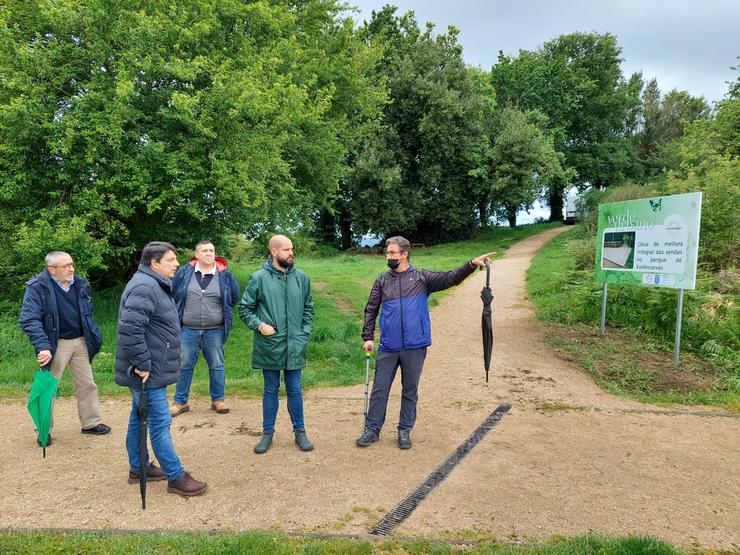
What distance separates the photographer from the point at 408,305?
17.1ft

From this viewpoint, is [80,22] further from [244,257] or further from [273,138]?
[244,257]

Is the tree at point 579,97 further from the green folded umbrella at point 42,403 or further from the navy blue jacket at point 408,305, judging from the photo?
the green folded umbrella at point 42,403

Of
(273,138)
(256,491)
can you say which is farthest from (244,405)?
(273,138)

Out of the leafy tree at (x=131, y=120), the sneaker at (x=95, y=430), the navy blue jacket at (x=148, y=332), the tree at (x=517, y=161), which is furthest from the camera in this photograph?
the tree at (x=517, y=161)

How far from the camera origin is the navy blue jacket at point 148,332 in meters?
3.97

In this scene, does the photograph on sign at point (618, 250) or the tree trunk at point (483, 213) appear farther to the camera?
the tree trunk at point (483, 213)

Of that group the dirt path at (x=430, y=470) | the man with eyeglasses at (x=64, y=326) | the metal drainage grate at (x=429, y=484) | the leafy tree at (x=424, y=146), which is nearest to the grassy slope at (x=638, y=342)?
the dirt path at (x=430, y=470)

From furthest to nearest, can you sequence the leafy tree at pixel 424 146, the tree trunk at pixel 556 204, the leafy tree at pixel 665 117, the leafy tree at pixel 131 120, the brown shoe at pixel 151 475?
the leafy tree at pixel 665 117 → the tree trunk at pixel 556 204 → the leafy tree at pixel 424 146 → the leafy tree at pixel 131 120 → the brown shoe at pixel 151 475

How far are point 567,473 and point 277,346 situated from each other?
9.12 feet

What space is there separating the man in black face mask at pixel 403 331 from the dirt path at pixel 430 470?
309 mm

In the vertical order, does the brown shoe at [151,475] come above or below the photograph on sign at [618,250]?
below

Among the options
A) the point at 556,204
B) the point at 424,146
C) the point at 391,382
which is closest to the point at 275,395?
the point at 391,382

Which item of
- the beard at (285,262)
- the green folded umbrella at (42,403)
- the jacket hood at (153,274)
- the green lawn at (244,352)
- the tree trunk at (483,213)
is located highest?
the tree trunk at (483,213)

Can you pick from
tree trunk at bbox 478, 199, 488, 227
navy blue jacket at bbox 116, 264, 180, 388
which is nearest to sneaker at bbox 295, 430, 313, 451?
navy blue jacket at bbox 116, 264, 180, 388
